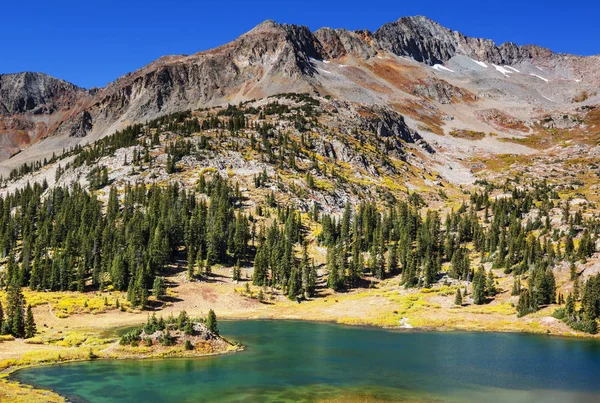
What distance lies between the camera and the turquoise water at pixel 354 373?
5534 centimetres

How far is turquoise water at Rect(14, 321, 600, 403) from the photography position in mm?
55344

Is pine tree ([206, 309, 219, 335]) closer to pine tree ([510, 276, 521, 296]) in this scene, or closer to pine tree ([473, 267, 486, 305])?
pine tree ([473, 267, 486, 305])

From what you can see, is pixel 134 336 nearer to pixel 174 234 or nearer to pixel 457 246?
pixel 174 234

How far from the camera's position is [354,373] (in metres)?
65.7

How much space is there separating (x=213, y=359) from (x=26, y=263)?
281 ft

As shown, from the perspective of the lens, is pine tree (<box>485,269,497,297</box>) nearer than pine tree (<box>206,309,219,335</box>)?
No

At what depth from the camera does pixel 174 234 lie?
157000mm

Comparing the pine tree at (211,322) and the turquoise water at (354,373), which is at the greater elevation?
the pine tree at (211,322)

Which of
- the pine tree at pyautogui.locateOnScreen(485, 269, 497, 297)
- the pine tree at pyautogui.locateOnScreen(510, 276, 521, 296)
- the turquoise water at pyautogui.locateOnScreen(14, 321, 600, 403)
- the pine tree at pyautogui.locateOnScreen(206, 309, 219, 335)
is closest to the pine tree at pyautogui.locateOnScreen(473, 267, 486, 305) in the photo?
the pine tree at pyautogui.locateOnScreen(485, 269, 497, 297)

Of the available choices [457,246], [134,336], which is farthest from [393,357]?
[457,246]

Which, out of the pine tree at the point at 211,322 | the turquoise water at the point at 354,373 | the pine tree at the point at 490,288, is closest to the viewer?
the turquoise water at the point at 354,373

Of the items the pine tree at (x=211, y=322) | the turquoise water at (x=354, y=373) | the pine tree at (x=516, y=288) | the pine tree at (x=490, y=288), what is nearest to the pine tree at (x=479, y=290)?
the pine tree at (x=490, y=288)

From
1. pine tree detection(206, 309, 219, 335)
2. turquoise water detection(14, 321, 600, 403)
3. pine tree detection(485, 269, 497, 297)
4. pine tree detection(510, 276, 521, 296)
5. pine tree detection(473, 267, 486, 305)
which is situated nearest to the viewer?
turquoise water detection(14, 321, 600, 403)

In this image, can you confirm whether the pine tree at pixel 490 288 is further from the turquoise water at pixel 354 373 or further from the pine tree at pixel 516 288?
the turquoise water at pixel 354 373
